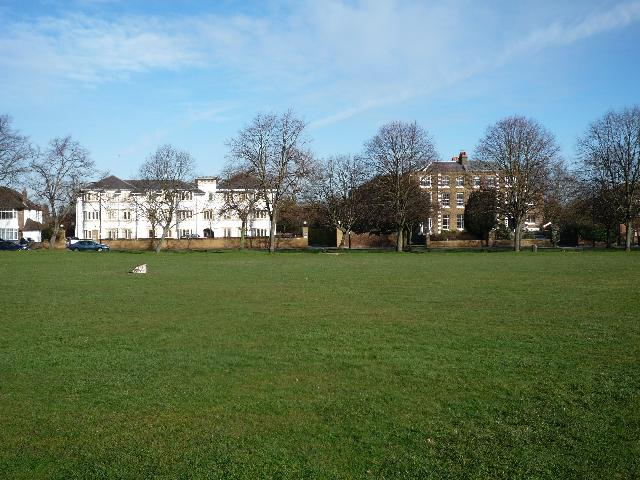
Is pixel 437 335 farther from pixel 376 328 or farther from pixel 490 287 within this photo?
pixel 490 287

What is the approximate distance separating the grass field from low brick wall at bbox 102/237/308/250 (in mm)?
61190

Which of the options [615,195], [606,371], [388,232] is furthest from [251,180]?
[606,371]

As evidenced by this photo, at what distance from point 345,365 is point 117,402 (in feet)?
13.3

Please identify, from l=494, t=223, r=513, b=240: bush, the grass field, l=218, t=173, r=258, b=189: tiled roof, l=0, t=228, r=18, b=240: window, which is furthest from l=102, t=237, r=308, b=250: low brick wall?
the grass field

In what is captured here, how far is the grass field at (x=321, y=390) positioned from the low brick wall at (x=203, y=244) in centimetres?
6119

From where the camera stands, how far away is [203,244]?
8162cm

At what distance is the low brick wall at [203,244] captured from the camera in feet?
262

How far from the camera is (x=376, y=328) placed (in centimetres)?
1492

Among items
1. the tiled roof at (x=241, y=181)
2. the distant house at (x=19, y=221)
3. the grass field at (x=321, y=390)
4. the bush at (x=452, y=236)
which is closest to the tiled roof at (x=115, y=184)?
the distant house at (x=19, y=221)

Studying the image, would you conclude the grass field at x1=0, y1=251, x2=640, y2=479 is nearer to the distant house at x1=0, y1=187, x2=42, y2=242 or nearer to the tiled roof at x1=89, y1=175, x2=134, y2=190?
the tiled roof at x1=89, y1=175, x2=134, y2=190

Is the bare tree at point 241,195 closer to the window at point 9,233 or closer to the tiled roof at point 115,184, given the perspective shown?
the tiled roof at point 115,184

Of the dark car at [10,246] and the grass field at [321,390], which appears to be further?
the dark car at [10,246]

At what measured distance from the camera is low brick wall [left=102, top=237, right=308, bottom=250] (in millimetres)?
80000

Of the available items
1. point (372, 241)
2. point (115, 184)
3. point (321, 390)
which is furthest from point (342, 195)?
point (321, 390)
